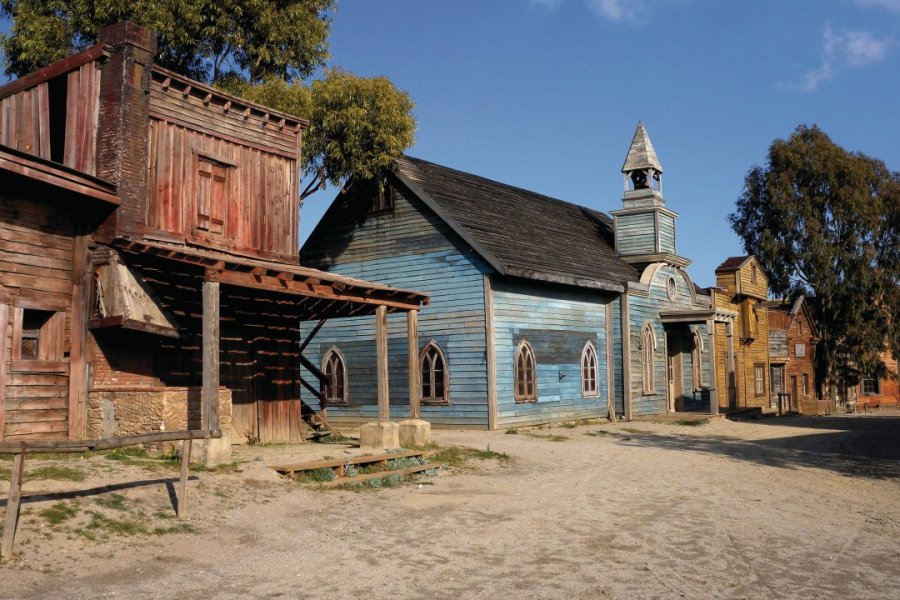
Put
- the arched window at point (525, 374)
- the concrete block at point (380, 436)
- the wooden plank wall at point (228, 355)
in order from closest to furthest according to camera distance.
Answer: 1. the wooden plank wall at point (228, 355)
2. the concrete block at point (380, 436)
3. the arched window at point (525, 374)

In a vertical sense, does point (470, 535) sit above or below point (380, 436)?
below

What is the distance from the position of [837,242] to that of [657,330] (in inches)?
801

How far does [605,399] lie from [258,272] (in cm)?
1590

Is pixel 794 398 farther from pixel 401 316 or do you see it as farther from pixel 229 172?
pixel 229 172

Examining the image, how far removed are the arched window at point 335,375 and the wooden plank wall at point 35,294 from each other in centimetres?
1223

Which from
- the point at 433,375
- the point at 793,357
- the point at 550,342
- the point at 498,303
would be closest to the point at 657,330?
the point at 550,342

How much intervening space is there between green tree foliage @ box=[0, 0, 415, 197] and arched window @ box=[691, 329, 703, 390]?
14.3 m

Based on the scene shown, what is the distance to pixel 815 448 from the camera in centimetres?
1980

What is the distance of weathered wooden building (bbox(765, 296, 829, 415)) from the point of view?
40469mm

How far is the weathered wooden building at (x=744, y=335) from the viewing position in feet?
116

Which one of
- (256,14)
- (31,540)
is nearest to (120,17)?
(256,14)

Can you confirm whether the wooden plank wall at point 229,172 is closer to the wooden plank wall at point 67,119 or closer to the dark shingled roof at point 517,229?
the wooden plank wall at point 67,119

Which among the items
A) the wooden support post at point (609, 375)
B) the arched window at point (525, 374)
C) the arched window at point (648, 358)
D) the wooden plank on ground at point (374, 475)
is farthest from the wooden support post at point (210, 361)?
the arched window at point (648, 358)

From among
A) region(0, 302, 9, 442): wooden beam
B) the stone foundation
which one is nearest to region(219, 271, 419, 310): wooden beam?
the stone foundation
